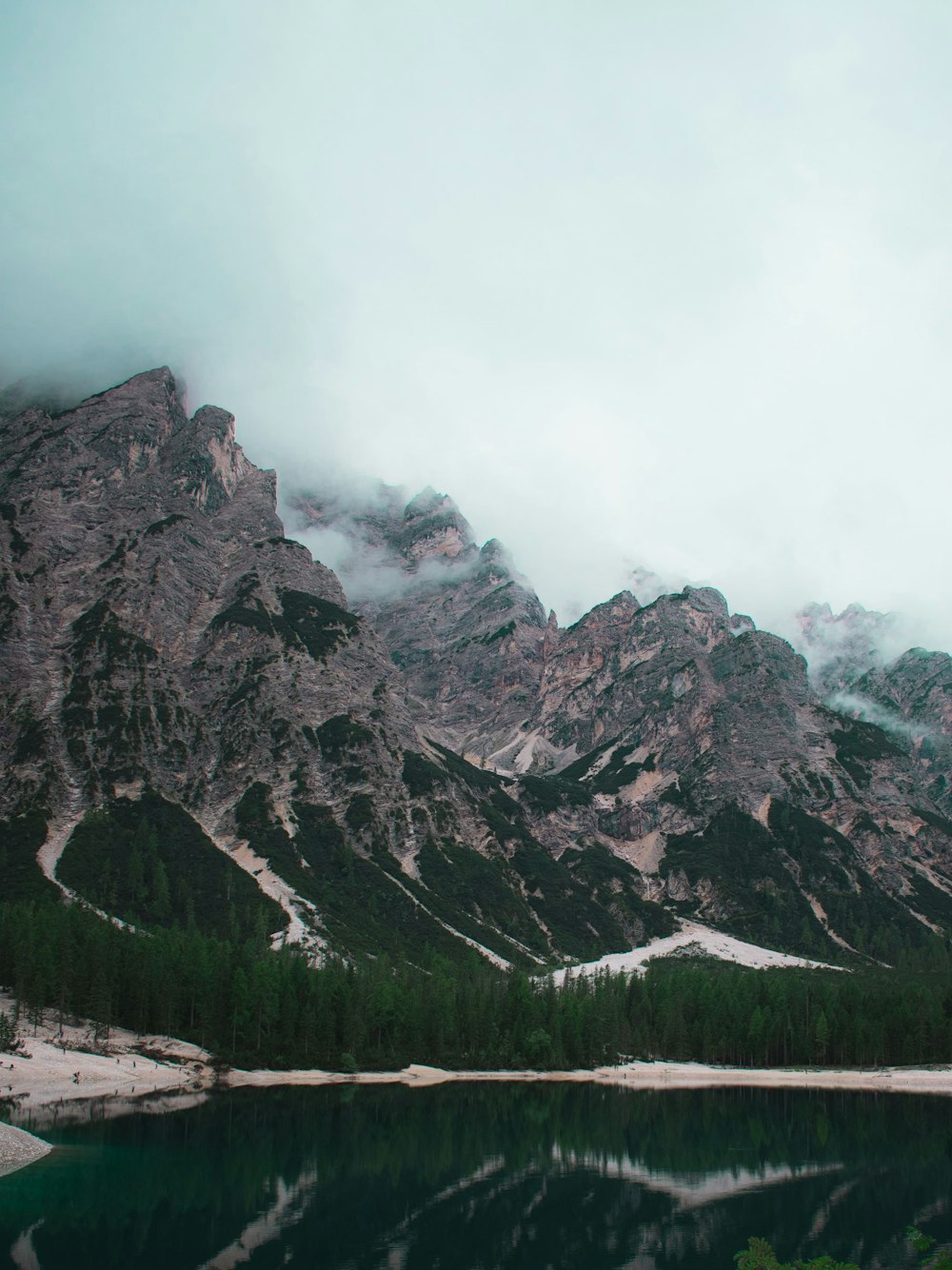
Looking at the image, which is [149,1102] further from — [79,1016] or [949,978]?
[949,978]

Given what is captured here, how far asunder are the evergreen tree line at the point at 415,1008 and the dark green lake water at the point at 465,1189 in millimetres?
33900

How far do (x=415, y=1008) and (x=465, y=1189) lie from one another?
90592 millimetres

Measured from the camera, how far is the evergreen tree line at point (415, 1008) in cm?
13038

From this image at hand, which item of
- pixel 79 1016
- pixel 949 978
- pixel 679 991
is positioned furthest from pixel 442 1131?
pixel 949 978

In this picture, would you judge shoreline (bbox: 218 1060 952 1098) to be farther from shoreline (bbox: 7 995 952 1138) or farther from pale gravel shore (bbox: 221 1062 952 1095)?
shoreline (bbox: 7 995 952 1138)

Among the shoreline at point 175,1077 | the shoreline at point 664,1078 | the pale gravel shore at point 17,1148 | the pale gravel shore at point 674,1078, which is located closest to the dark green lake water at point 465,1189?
the pale gravel shore at point 17,1148

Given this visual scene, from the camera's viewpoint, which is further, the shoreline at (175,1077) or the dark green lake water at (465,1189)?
the shoreline at (175,1077)

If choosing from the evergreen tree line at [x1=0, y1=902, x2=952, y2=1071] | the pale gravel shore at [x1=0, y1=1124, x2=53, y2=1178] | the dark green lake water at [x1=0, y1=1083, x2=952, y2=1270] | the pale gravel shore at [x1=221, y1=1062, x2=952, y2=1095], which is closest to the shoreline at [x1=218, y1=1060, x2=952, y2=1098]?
the pale gravel shore at [x1=221, y1=1062, x2=952, y2=1095]

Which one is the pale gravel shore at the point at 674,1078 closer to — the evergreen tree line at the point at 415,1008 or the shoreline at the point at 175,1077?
the shoreline at the point at 175,1077

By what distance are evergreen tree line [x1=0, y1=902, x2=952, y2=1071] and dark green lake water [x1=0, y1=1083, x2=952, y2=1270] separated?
3390cm

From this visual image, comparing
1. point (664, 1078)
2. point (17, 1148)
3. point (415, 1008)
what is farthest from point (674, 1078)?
point (17, 1148)

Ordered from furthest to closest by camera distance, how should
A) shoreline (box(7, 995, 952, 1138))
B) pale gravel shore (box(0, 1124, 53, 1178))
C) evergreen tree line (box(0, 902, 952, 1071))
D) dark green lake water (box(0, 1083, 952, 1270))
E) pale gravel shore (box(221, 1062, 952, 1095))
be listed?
pale gravel shore (box(221, 1062, 952, 1095)) < evergreen tree line (box(0, 902, 952, 1071)) < shoreline (box(7, 995, 952, 1138)) < pale gravel shore (box(0, 1124, 53, 1178)) < dark green lake water (box(0, 1083, 952, 1270))

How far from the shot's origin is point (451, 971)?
654 feet

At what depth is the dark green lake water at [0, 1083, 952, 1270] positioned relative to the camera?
48938 mm
